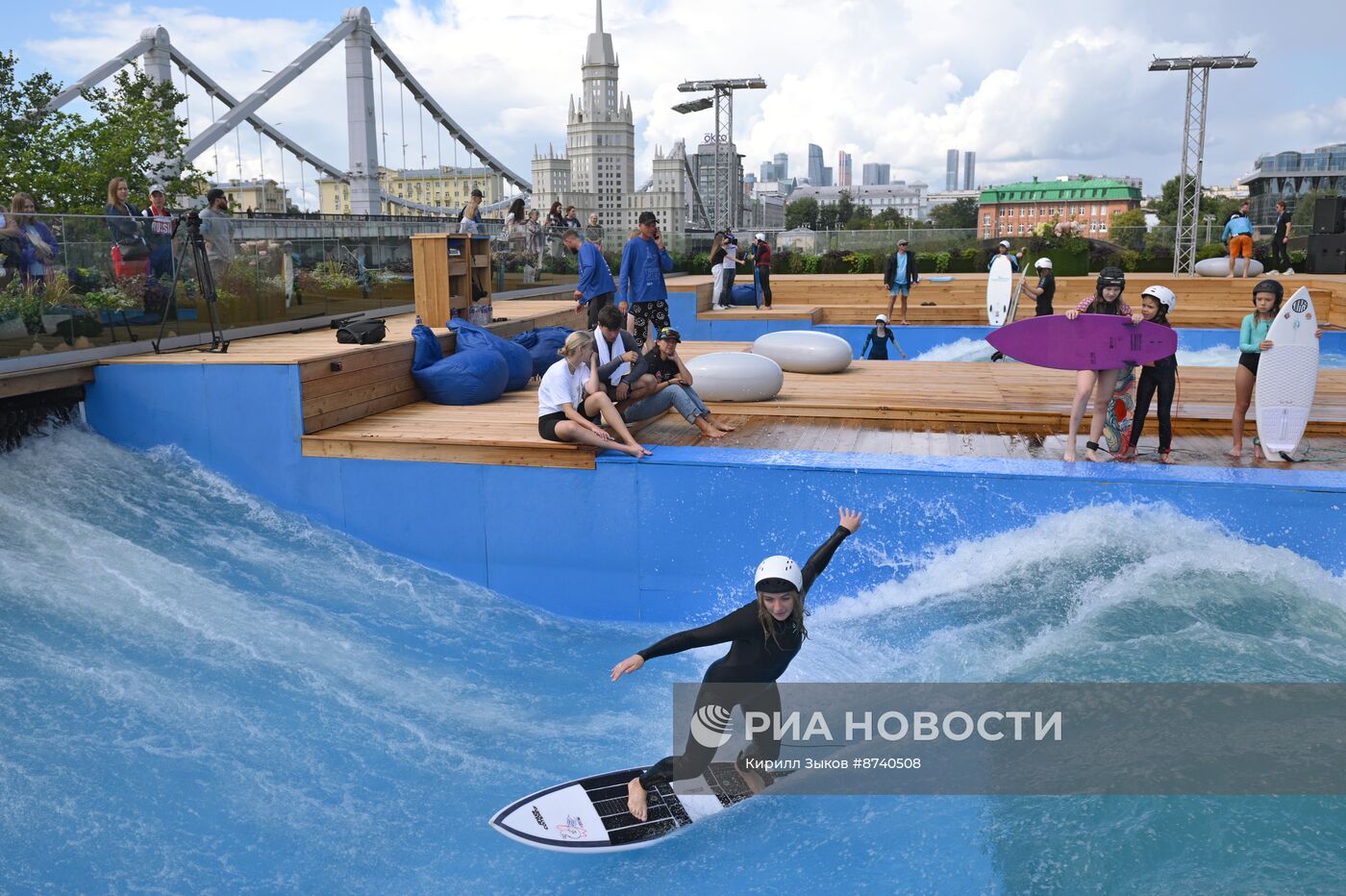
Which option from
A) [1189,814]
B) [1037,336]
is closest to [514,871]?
[1189,814]

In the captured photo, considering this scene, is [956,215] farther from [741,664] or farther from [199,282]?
[741,664]

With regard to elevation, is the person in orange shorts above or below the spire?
below

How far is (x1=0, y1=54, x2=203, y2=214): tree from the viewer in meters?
15.4

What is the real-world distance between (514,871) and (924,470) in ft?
12.2

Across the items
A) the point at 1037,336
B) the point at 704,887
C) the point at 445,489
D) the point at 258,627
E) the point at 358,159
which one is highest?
the point at 358,159

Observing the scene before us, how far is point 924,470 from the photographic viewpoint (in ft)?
22.5

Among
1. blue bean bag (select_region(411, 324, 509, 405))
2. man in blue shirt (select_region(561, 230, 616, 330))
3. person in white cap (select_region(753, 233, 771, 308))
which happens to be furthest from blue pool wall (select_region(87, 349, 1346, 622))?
person in white cap (select_region(753, 233, 771, 308))

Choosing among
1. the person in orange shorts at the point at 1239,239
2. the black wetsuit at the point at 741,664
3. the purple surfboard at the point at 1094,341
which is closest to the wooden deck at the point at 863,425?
the purple surfboard at the point at 1094,341

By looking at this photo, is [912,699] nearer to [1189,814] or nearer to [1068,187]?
[1189,814]

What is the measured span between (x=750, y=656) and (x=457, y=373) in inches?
215

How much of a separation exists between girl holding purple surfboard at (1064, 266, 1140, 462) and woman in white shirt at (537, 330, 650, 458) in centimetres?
293

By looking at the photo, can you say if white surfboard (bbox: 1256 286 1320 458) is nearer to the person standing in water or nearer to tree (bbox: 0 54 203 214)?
the person standing in water

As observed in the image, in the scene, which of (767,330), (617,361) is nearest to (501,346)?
(617,361)

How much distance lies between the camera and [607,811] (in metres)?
4.80
